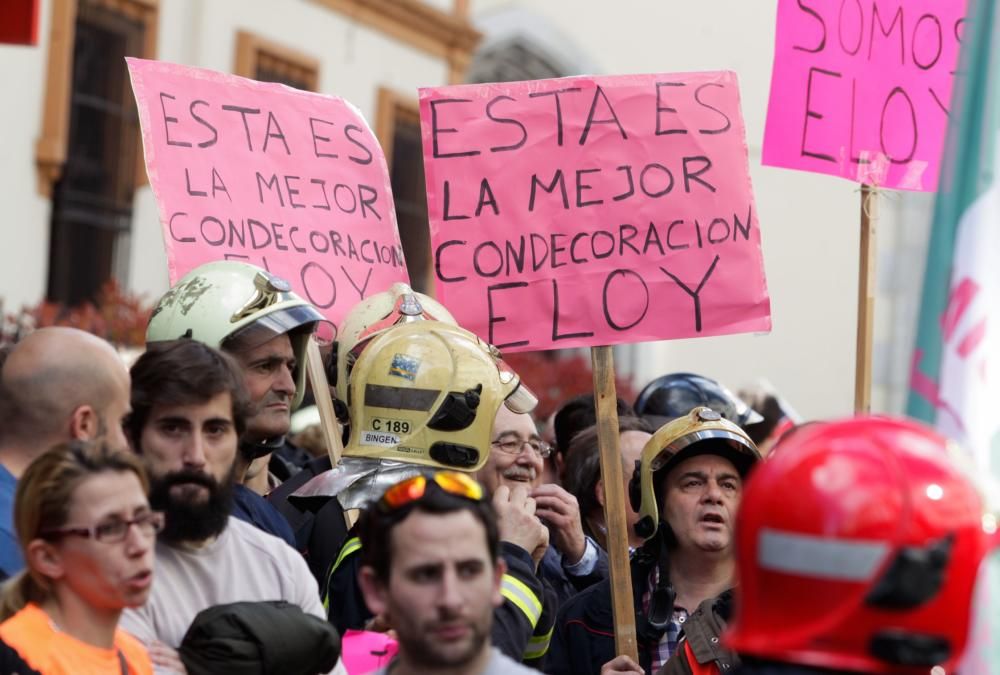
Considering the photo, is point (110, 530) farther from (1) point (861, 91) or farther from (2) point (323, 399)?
(1) point (861, 91)

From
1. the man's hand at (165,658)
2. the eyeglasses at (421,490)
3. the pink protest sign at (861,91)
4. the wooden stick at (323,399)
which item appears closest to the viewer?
the eyeglasses at (421,490)

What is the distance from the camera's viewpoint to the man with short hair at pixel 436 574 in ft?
10.7

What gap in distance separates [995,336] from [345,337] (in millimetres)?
2417

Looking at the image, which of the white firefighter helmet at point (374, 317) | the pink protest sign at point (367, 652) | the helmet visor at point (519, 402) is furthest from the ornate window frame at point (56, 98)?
the pink protest sign at point (367, 652)

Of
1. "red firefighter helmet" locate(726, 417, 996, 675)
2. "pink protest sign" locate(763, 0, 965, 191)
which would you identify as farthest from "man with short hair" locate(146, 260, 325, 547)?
"red firefighter helmet" locate(726, 417, 996, 675)

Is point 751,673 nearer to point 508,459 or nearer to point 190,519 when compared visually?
point 190,519

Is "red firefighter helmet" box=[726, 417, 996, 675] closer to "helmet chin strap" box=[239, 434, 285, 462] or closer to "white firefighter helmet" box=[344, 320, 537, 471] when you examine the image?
"white firefighter helmet" box=[344, 320, 537, 471]

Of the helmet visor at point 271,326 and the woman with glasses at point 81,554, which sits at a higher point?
the helmet visor at point 271,326

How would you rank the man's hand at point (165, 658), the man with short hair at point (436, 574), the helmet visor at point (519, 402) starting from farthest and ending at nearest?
the helmet visor at point (519, 402) < the man's hand at point (165, 658) < the man with short hair at point (436, 574)

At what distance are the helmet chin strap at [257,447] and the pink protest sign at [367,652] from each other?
699 mm

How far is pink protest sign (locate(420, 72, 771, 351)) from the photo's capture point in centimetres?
577

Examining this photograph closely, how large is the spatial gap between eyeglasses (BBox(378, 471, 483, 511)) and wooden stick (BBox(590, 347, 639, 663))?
1601mm

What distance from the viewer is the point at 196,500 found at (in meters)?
3.99

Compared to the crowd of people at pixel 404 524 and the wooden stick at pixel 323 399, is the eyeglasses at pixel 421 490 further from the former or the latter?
the wooden stick at pixel 323 399
